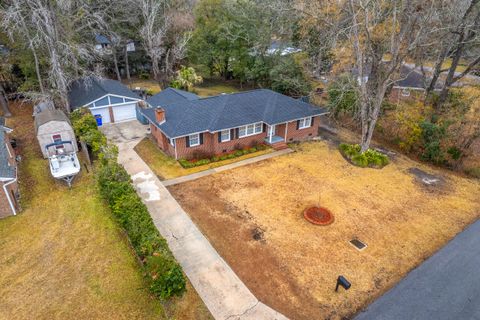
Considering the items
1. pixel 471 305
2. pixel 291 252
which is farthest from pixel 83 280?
pixel 471 305

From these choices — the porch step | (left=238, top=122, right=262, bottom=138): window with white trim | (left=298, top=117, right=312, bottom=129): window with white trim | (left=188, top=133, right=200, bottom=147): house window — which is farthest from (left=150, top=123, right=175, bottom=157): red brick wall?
(left=298, top=117, right=312, bottom=129): window with white trim

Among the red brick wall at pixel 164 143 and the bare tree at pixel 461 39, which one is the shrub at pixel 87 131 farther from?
the bare tree at pixel 461 39

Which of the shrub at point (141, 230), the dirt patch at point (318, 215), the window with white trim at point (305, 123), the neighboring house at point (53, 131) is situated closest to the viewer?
the shrub at point (141, 230)

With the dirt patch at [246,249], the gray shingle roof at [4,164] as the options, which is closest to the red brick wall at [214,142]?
the dirt patch at [246,249]

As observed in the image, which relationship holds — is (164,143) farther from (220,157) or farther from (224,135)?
(224,135)

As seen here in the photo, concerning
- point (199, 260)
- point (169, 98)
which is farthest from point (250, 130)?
point (199, 260)

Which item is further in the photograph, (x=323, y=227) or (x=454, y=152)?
(x=454, y=152)
